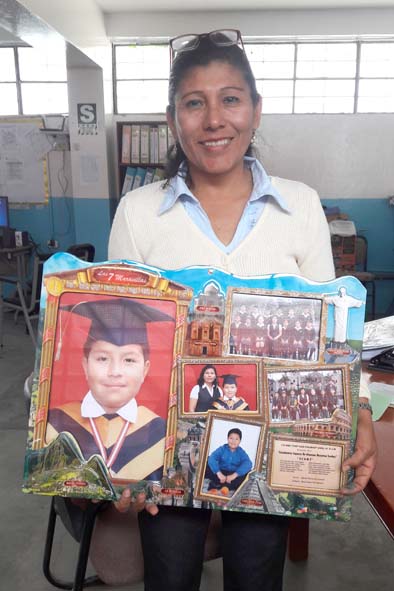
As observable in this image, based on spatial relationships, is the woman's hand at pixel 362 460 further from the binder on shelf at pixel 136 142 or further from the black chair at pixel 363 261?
the binder on shelf at pixel 136 142

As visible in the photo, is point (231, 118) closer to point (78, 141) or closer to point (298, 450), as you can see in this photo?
point (298, 450)

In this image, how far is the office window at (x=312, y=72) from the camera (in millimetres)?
5125

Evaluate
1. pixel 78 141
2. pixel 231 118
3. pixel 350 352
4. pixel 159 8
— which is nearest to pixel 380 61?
pixel 159 8

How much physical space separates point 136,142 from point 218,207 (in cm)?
421

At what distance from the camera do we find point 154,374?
88cm

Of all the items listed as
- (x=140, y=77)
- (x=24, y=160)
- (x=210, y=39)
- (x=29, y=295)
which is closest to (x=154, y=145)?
(x=140, y=77)

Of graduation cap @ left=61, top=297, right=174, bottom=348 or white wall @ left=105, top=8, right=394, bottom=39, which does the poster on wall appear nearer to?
graduation cap @ left=61, top=297, right=174, bottom=348

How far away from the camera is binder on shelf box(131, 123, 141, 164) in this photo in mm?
5062

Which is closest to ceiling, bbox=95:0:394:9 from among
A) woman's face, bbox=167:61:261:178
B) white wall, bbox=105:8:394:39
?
white wall, bbox=105:8:394:39

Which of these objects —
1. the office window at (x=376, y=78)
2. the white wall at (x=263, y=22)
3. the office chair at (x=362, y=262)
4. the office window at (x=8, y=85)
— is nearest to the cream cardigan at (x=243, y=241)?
the office chair at (x=362, y=262)

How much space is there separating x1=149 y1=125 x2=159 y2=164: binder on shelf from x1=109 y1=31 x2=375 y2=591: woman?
4.04m

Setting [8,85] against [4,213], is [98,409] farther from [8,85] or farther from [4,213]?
[8,85]

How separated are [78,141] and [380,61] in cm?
340

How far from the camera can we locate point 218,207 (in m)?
1.17
